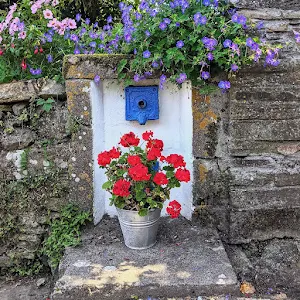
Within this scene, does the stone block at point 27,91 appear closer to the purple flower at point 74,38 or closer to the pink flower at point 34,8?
the purple flower at point 74,38

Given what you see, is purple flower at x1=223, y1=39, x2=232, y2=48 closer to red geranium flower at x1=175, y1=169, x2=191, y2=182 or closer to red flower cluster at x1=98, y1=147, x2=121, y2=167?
red geranium flower at x1=175, y1=169, x2=191, y2=182

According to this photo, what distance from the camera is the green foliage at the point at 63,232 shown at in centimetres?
266

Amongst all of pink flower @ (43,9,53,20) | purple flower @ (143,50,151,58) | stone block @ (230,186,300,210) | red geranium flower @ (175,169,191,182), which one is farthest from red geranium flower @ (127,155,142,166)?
pink flower @ (43,9,53,20)

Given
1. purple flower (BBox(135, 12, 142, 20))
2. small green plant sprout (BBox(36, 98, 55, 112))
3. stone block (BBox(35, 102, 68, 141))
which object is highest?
purple flower (BBox(135, 12, 142, 20))

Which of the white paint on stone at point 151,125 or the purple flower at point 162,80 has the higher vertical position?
the purple flower at point 162,80

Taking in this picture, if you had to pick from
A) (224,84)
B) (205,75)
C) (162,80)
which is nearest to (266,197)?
(224,84)

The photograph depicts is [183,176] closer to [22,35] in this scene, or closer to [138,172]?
[138,172]

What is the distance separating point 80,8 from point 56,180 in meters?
3.61

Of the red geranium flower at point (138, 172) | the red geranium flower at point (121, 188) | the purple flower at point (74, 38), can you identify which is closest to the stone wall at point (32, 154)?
the purple flower at point (74, 38)

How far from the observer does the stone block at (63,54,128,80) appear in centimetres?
268

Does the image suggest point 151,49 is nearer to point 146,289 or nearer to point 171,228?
point 171,228

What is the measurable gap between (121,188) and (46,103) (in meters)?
0.91

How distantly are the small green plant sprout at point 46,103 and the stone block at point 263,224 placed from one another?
1.48m

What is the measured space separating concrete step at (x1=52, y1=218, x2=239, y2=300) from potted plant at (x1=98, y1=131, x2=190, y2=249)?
6.1 inches
